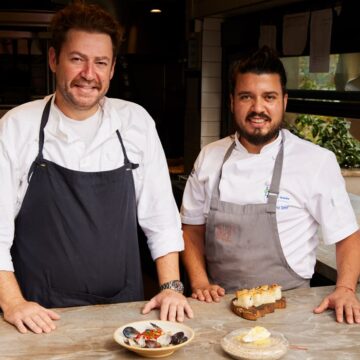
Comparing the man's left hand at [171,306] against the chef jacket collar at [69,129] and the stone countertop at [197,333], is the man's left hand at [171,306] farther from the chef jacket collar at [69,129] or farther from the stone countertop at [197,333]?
the chef jacket collar at [69,129]

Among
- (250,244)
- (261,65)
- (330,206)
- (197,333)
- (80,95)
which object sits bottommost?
(197,333)

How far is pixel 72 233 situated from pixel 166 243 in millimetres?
319

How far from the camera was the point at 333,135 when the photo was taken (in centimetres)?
383

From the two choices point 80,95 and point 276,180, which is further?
point 276,180

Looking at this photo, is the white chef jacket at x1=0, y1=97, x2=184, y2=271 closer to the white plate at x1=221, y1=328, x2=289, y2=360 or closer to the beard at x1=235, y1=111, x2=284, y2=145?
the beard at x1=235, y1=111, x2=284, y2=145

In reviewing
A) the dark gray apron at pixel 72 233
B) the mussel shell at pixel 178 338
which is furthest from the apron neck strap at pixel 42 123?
the mussel shell at pixel 178 338

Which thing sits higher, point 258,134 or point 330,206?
point 258,134

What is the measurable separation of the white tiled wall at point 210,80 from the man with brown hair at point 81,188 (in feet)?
8.80

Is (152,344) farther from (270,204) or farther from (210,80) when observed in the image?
(210,80)

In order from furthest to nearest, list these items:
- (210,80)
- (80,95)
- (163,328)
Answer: (210,80) → (80,95) → (163,328)

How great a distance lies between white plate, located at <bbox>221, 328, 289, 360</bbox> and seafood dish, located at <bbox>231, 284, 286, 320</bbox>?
0.68 ft

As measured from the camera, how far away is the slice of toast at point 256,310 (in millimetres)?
1883

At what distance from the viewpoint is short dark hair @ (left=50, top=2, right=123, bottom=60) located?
6.64 feet

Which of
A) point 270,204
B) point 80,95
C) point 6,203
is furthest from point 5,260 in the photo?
point 270,204
